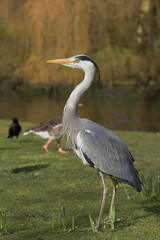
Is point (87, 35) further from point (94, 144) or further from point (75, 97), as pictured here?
point (94, 144)

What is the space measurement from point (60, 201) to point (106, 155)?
1503 mm

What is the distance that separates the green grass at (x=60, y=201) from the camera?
4.77m

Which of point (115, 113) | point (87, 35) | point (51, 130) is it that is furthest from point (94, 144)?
point (115, 113)

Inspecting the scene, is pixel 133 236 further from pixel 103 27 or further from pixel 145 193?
pixel 103 27

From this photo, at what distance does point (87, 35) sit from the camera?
1205cm

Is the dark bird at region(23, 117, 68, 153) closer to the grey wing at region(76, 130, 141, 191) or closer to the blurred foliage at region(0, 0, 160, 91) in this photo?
the blurred foliage at region(0, 0, 160, 91)

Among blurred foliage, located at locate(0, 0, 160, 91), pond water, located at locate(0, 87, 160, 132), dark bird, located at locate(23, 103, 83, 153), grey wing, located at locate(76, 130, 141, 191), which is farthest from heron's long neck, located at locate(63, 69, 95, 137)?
pond water, located at locate(0, 87, 160, 132)

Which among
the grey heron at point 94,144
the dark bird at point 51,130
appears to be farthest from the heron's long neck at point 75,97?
the dark bird at point 51,130

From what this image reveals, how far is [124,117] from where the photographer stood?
977 inches

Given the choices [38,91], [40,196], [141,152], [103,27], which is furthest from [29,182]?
[38,91]

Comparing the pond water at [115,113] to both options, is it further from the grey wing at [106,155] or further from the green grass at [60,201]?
the grey wing at [106,155]

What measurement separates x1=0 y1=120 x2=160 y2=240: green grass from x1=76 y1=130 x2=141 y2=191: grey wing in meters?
0.63

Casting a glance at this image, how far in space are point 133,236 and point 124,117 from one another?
66.8 ft

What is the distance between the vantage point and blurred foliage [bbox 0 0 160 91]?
39.4 ft
